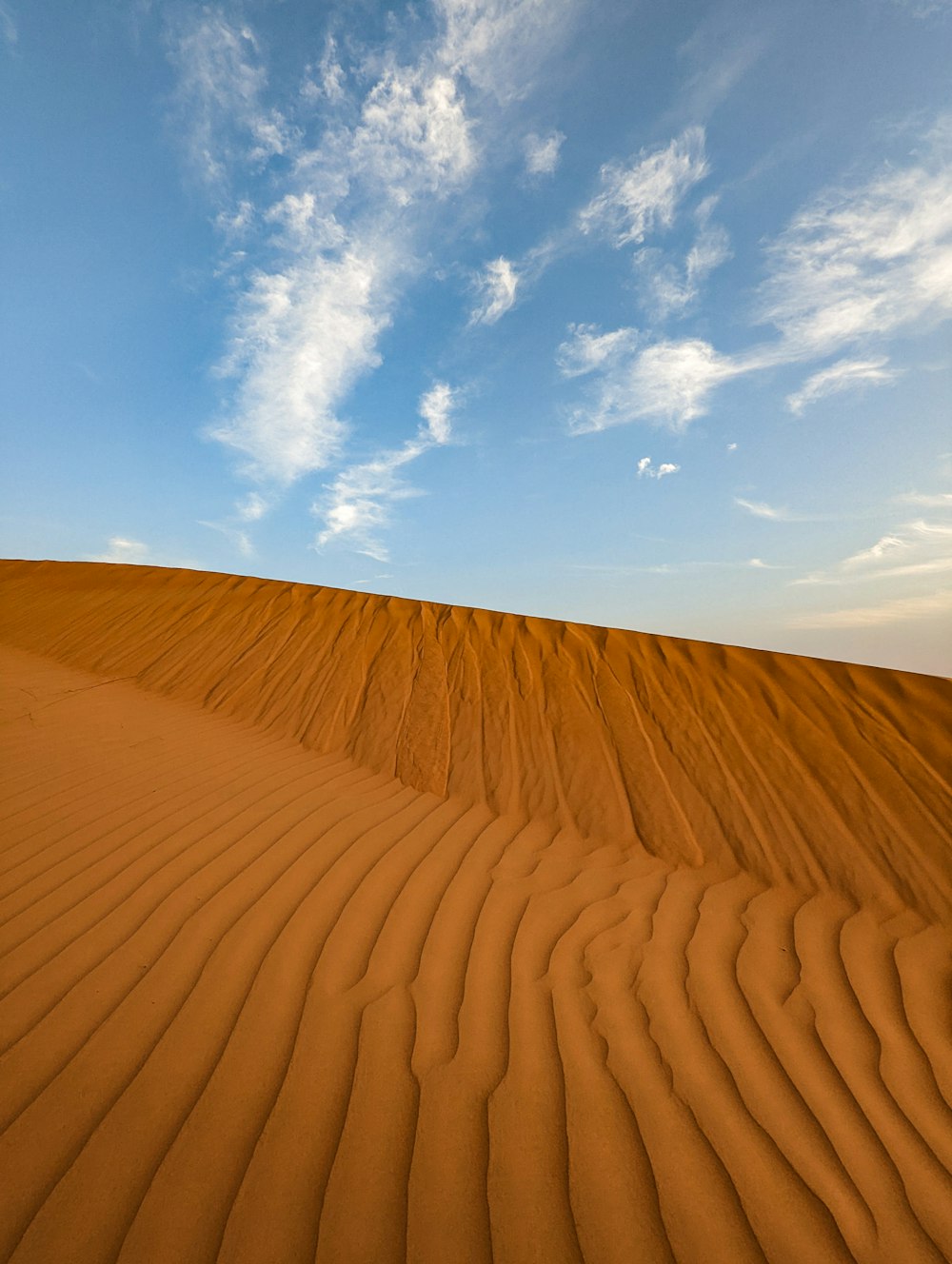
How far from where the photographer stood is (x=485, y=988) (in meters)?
2.24

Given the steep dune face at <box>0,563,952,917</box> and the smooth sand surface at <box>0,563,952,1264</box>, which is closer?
the smooth sand surface at <box>0,563,952,1264</box>

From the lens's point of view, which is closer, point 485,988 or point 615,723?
point 485,988

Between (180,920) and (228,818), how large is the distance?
1044 millimetres

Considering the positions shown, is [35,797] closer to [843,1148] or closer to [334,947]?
[334,947]

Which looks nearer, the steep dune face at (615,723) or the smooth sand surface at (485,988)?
the smooth sand surface at (485,988)

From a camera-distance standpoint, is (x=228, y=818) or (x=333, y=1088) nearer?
(x=333, y=1088)

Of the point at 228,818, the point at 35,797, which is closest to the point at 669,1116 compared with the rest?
the point at 228,818

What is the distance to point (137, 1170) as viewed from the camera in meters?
1.48

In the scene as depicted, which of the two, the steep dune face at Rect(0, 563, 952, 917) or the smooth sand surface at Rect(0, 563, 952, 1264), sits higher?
the steep dune face at Rect(0, 563, 952, 917)

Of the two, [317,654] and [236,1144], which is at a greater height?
[317,654]

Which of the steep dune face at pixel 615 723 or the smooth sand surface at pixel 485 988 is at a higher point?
the steep dune face at pixel 615 723

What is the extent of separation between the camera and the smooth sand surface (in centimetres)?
145

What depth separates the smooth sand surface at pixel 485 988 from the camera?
4.74 feet

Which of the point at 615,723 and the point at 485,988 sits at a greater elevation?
the point at 615,723
